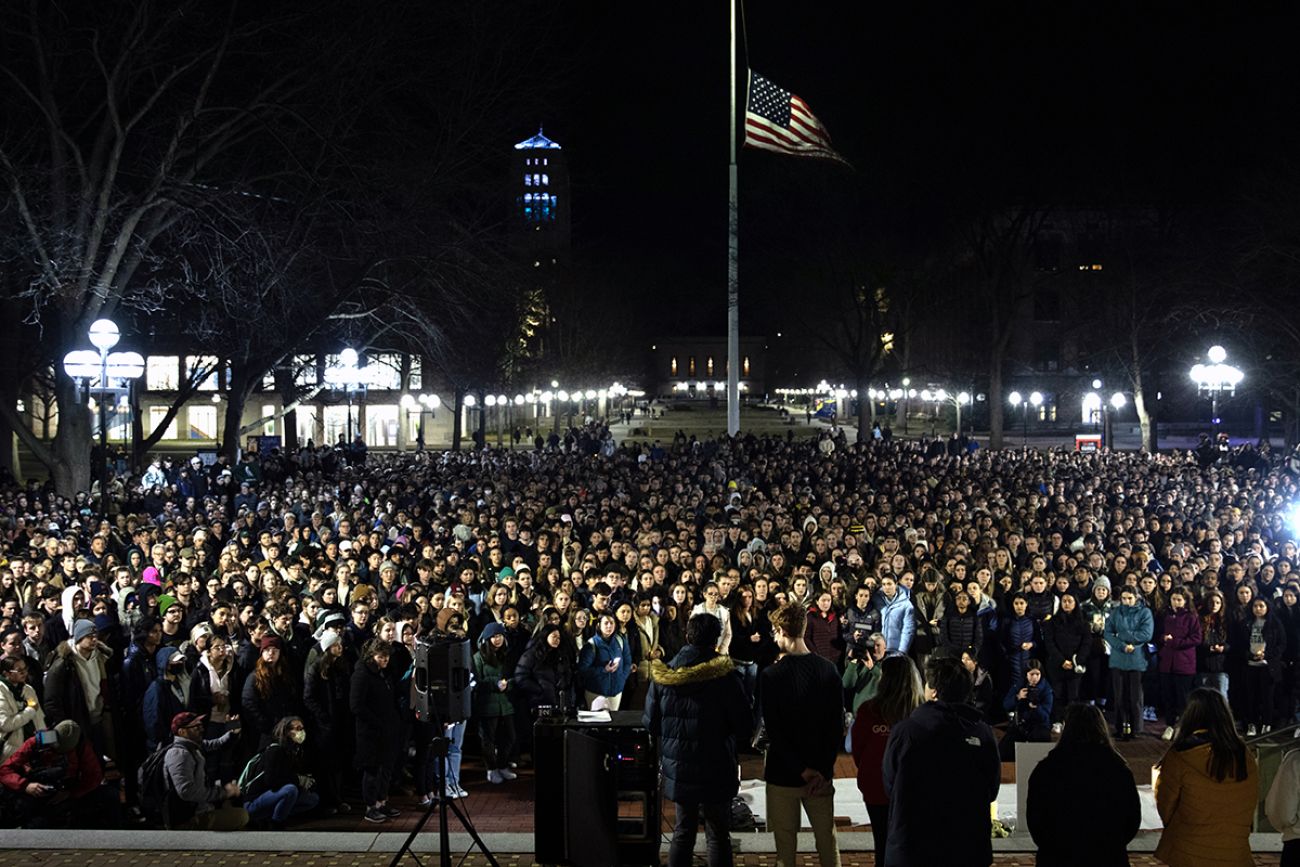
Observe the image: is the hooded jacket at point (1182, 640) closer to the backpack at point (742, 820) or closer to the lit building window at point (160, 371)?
the backpack at point (742, 820)

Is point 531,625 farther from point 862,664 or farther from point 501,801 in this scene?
point 862,664

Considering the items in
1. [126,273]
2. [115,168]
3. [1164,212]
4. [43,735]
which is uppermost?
[1164,212]

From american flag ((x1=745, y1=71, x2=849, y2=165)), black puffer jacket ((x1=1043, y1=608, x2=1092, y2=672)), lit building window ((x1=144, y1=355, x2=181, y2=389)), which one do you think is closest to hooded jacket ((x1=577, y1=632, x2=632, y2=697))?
black puffer jacket ((x1=1043, y1=608, x2=1092, y2=672))

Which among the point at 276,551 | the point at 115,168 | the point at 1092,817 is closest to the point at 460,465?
the point at 115,168

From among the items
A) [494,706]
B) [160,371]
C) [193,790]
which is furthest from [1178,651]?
[160,371]

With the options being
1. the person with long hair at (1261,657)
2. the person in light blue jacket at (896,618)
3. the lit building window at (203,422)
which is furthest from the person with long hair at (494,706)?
the lit building window at (203,422)

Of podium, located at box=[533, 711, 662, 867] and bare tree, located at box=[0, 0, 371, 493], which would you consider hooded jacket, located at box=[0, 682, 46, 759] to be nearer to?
podium, located at box=[533, 711, 662, 867]

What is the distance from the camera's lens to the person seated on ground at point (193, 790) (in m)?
8.40

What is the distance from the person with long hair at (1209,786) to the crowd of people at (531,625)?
64cm

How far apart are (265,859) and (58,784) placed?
5.80 ft

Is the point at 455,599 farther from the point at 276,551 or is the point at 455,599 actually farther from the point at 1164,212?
the point at 1164,212

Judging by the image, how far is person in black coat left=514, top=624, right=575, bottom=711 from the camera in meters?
10.4

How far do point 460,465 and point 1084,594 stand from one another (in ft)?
66.5

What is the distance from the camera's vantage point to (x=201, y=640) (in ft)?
32.4
